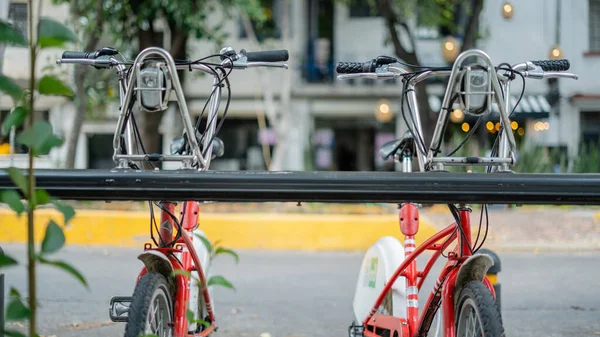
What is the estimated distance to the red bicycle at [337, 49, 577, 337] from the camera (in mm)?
2781

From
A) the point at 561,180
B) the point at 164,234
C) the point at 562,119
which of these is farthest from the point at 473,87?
the point at 562,119

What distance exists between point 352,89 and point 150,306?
19180mm

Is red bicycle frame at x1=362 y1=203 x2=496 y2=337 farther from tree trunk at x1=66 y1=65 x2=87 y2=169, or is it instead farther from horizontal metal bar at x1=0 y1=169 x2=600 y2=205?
tree trunk at x1=66 y1=65 x2=87 y2=169

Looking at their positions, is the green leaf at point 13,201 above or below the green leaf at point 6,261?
above

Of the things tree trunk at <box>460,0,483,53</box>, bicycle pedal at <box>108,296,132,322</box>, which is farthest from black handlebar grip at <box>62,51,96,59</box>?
tree trunk at <box>460,0,483,53</box>

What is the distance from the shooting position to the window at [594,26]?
20.6 meters

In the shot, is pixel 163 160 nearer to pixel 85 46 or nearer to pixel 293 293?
pixel 293 293

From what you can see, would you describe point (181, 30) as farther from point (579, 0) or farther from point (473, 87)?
point (579, 0)

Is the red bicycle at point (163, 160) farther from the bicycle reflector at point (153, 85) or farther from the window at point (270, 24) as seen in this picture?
the window at point (270, 24)

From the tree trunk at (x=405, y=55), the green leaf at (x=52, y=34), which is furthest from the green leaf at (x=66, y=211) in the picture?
the tree trunk at (x=405, y=55)

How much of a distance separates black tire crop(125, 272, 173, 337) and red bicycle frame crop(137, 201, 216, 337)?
0.19ft

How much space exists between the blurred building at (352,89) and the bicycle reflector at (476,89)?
16.8 metres

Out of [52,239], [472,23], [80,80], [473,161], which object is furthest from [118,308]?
[472,23]

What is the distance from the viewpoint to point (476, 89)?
110 inches
